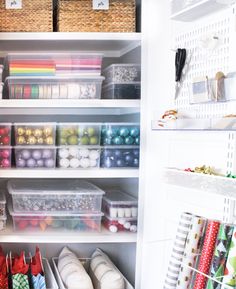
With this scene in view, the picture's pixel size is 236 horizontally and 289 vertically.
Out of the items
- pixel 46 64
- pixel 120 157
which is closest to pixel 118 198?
pixel 120 157

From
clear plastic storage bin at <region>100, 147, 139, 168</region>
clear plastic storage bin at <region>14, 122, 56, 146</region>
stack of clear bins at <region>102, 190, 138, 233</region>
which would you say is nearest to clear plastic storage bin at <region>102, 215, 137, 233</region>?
stack of clear bins at <region>102, 190, 138, 233</region>

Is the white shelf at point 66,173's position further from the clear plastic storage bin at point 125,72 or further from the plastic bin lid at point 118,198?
the clear plastic storage bin at point 125,72

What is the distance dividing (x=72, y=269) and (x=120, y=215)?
34cm

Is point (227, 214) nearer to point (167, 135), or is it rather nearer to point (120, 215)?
point (167, 135)

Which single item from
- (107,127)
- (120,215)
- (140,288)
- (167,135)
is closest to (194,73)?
(167,135)

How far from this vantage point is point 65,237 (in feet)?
7.11

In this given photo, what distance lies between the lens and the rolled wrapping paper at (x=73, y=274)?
6.97 feet

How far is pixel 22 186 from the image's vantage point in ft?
7.74

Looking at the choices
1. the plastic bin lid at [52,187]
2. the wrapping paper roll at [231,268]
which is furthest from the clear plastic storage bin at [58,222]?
the wrapping paper roll at [231,268]

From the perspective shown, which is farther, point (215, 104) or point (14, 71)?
point (14, 71)

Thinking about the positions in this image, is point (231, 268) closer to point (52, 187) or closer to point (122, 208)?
point (122, 208)

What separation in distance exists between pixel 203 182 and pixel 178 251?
234 millimetres

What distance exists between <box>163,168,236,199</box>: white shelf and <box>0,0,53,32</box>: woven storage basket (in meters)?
0.92

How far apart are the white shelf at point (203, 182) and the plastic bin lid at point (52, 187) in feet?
2.12
